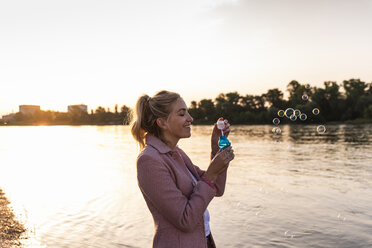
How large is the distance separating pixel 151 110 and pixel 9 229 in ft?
24.6

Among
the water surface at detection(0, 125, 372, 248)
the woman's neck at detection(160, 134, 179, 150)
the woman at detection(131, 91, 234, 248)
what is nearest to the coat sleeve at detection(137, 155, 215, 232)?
the woman at detection(131, 91, 234, 248)

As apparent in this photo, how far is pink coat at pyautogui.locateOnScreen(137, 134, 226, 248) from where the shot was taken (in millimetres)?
2240

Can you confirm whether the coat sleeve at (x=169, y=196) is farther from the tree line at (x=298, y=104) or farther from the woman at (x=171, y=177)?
the tree line at (x=298, y=104)

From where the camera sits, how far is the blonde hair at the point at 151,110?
2578 millimetres

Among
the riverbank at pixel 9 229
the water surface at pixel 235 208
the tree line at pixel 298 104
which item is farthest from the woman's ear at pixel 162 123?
the tree line at pixel 298 104

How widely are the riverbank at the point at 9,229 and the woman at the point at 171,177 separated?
611 centimetres

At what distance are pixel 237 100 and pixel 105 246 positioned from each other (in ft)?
454

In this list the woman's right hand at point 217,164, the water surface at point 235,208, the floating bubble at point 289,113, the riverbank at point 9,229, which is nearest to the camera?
the woman's right hand at point 217,164

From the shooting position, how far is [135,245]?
24.8 ft

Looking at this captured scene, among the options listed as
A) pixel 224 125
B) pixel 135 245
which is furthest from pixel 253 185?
pixel 224 125

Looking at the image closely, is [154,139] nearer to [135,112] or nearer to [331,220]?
[135,112]

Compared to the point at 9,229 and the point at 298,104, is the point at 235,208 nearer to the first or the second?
the point at 9,229

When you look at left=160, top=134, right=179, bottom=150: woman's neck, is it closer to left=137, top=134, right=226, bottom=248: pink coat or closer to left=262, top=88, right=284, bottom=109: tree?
left=137, top=134, right=226, bottom=248: pink coat

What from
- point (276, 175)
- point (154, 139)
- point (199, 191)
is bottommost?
point (276, 175)
